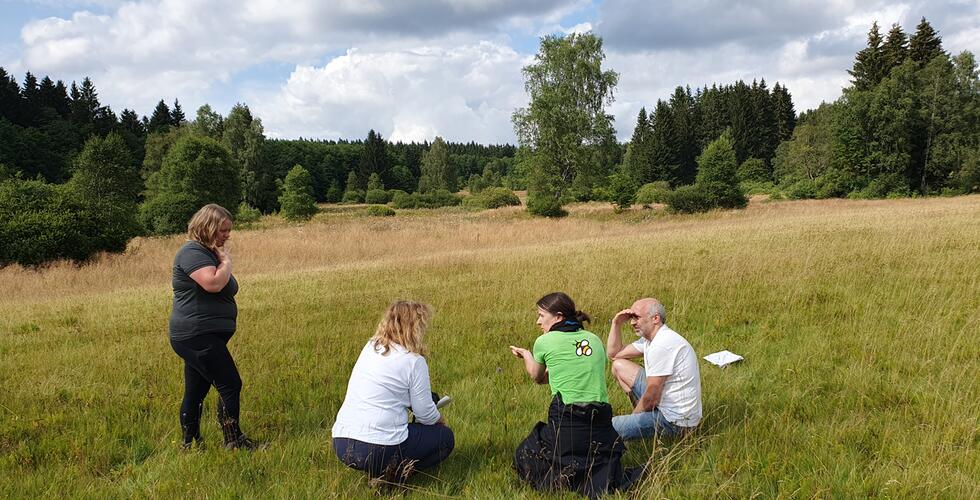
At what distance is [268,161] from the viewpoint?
57.7 m

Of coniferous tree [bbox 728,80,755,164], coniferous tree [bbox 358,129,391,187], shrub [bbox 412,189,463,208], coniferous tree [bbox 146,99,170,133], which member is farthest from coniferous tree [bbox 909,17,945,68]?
coniferous tree [bbox 146,99,170,133]

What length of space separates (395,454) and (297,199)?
146 ft

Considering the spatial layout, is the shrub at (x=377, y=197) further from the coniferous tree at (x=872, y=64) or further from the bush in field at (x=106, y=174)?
the coniferous tree at (x=872, y=64)

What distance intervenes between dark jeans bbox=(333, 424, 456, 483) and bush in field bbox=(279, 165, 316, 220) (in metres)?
43.9

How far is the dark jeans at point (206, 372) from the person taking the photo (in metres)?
3.95

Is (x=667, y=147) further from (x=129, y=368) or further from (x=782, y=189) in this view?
(x=129, y=368)

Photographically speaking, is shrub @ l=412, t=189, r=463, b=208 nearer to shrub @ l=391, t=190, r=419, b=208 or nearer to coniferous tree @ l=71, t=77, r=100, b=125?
shrub @ l=391, t=190, r=419, b=208

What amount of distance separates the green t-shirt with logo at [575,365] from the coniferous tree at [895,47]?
203 feet

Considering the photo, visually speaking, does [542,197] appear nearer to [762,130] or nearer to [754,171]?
[754,171]

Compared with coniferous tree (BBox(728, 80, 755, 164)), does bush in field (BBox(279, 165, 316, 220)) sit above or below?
below

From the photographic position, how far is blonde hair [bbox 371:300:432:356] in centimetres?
359

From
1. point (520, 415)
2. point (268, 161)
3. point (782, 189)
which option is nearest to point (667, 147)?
point (782, 189)

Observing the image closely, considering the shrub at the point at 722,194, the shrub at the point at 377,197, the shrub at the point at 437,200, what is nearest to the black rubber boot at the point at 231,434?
the shrub at the point at 722,194

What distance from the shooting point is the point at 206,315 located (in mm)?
3959
